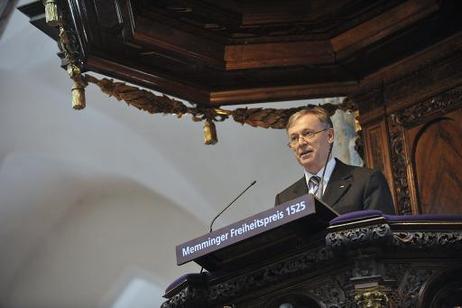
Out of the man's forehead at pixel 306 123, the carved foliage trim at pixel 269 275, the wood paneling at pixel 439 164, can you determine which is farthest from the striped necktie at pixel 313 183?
the wood paneling at pixel 439 164

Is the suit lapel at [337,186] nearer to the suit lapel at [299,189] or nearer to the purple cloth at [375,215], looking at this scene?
the suit lapel at [299,189]

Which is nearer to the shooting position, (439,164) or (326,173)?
(326,173)

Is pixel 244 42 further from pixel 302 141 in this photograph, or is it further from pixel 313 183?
pixel 313 183

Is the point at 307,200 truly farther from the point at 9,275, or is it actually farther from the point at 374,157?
the point at 9,275

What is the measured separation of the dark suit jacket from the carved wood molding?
1.15m

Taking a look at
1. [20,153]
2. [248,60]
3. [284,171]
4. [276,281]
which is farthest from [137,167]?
[276,281]

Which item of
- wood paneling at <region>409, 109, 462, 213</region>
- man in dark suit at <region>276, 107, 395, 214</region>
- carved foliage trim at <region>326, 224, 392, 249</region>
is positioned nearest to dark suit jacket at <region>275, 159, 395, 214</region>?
man in dark suit at <region>276, 107, 395, 214</region>

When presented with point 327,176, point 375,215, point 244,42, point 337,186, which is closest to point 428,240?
point 375,215

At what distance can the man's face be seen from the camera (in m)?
4.59

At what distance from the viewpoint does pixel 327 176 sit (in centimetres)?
454

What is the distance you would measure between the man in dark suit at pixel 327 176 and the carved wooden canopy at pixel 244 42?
97cm

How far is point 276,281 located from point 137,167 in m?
8.29

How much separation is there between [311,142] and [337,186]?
0.30m

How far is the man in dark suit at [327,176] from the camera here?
429cm
